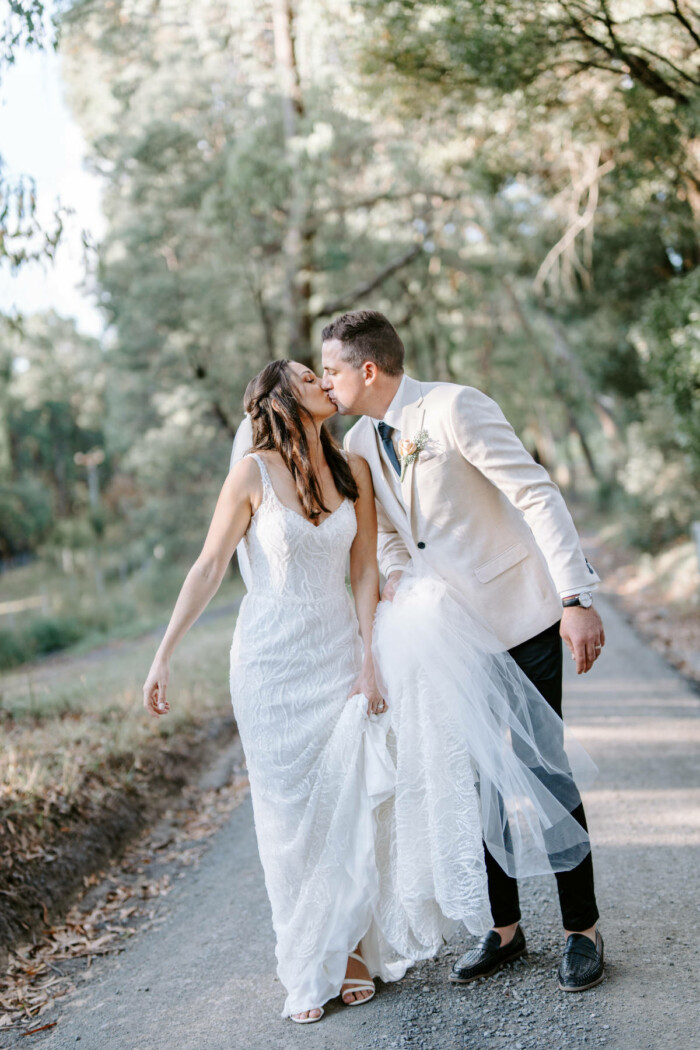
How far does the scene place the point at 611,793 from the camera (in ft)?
18.5

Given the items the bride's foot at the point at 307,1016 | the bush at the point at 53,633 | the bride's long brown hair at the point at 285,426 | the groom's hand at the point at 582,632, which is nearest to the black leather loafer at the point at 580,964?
the bride's foot at the point at 307,1016

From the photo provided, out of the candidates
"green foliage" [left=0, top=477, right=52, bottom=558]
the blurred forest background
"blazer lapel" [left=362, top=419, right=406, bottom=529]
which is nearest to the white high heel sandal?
"blazer lapel" [left=362, top=419, right=406, bottom=529]

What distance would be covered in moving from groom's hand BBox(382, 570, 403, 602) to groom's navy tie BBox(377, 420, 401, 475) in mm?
461

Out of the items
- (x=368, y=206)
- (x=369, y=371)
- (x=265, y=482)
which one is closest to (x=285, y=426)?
(x=265, y=482)

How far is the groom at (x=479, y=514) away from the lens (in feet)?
11.3

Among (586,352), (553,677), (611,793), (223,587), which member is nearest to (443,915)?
(553,677)

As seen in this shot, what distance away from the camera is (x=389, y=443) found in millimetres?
3826

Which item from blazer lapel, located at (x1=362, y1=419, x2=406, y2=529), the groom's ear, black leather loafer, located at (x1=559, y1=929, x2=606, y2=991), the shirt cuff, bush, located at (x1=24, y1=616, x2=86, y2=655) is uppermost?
the groom's ear

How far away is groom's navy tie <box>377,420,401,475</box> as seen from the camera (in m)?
3.80

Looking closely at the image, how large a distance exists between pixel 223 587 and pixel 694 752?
20322mm

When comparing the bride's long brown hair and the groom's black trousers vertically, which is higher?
the bride's long brown hair

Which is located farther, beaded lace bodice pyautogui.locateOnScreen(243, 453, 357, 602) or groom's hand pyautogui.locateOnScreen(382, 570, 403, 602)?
groom's hand pyautogui.locateOnScreen(382, 570, 403, 602)

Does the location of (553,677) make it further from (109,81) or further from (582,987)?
(109,81)

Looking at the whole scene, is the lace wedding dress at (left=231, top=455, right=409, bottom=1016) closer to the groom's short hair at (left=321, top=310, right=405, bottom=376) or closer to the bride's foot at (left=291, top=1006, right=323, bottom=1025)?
the bride's foot at (left=291, top=1006, right=323, bottom=1025)
